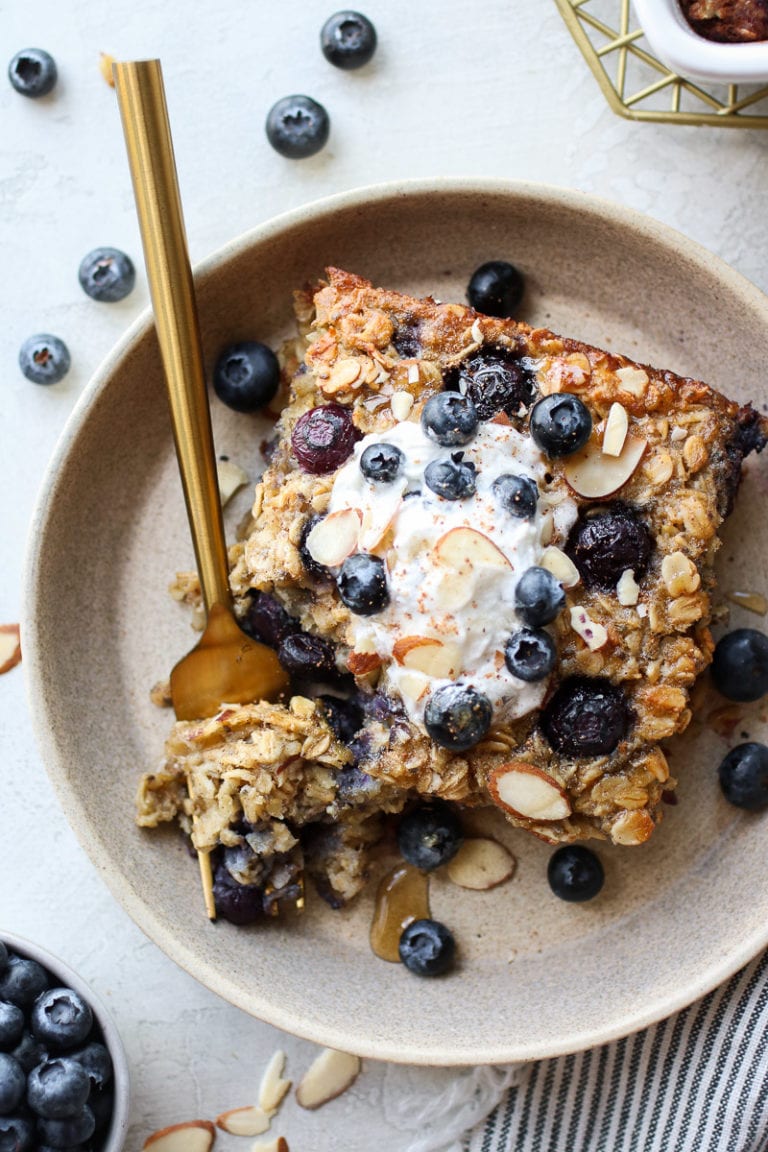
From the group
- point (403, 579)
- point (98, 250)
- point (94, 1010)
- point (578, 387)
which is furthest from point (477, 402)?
point (94, 1010)

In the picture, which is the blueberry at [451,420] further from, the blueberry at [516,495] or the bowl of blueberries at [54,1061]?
the bowl of blueberries at [54,1061]

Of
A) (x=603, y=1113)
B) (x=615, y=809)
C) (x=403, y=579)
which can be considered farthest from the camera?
(x=603, y=1113)

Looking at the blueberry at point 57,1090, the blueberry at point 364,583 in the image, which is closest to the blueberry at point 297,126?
the blueberry at point 364,583

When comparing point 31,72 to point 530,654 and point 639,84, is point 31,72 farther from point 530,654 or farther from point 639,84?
point 530,654

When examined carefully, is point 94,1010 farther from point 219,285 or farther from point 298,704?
point 219,285

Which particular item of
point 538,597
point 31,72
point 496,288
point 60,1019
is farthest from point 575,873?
point 31,72

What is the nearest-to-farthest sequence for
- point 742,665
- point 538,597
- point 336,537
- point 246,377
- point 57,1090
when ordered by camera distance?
point 538,597
point 336,537
point 57,1090
point 742,665
point 246,377
